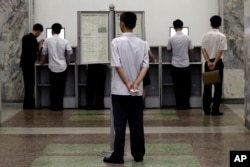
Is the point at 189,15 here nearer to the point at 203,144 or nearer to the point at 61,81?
the point at 61,81

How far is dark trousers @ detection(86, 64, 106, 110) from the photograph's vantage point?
14.5 metres

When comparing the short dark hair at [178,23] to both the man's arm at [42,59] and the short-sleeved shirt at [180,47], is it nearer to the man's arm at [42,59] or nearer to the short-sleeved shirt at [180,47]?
the short-sleeved shirt at [180,47]

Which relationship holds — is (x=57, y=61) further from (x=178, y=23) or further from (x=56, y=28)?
(x=178, y=23)

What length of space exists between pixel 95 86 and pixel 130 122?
685 cm

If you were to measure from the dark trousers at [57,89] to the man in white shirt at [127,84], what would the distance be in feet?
22.3

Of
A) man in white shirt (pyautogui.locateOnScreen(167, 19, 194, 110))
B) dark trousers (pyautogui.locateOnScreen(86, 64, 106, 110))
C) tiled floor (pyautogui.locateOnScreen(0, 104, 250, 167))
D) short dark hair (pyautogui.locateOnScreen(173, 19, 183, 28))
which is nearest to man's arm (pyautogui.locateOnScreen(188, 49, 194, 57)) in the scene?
man in white shirt (pyautogui.locateOnScreen(167, 19, 194, 110))

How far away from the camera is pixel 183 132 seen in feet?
34.2

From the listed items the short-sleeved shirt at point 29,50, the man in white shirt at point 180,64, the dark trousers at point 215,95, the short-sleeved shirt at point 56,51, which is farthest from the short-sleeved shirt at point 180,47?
the short-sleeved shirt at point 29,50

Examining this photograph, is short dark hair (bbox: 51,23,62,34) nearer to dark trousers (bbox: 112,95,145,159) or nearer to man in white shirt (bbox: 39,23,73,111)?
man in white shirt (bbox: 39,23,73,111)

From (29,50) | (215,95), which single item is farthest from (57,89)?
(215,95)

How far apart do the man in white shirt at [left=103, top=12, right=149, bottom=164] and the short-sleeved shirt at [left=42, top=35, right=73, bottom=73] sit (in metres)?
6.63

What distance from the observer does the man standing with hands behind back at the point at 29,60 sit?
14383mm

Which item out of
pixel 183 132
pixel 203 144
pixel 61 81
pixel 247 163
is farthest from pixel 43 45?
pixel 247 163

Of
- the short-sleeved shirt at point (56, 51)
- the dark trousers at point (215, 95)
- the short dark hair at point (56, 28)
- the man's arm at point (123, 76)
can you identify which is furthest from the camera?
the short-sleeved shirt at point (56, 51)
